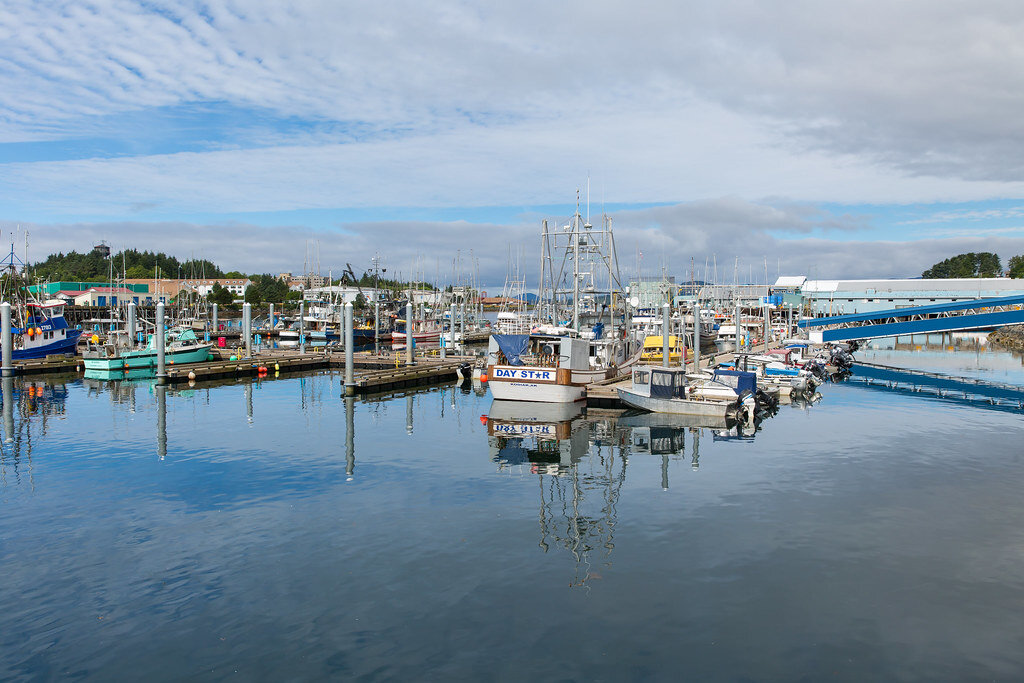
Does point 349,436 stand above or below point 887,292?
below

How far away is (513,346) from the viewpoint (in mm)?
44750

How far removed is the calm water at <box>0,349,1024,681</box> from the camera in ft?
40.4

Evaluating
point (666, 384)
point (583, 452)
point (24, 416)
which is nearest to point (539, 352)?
point (666, 384)

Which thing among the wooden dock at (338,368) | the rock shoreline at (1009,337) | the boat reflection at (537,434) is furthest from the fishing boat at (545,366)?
the rock shoreline at (1009,337)

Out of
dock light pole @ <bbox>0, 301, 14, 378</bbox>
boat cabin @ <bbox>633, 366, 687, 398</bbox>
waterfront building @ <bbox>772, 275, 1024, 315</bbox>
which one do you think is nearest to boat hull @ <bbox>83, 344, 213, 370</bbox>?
dock light pole @ <bbox>0, 301, 14, 378</bbox>

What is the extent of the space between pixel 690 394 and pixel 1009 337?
98547 mm

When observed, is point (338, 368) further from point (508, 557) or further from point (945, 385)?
point (508, 557)

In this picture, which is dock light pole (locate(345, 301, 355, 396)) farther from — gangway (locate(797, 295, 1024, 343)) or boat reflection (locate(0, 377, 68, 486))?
gangway (locate(797, 295, 1024, 343))

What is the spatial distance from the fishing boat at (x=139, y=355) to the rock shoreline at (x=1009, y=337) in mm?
103620

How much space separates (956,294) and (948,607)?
138 meters

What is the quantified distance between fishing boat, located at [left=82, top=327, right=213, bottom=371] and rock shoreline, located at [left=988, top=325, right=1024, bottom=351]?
10362 centimetres

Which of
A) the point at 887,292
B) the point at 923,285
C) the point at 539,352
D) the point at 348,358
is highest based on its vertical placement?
the point at 923,285

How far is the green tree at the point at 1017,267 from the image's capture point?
158 m

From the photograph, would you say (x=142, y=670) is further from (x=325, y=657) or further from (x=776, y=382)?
(x=776, y=382)
